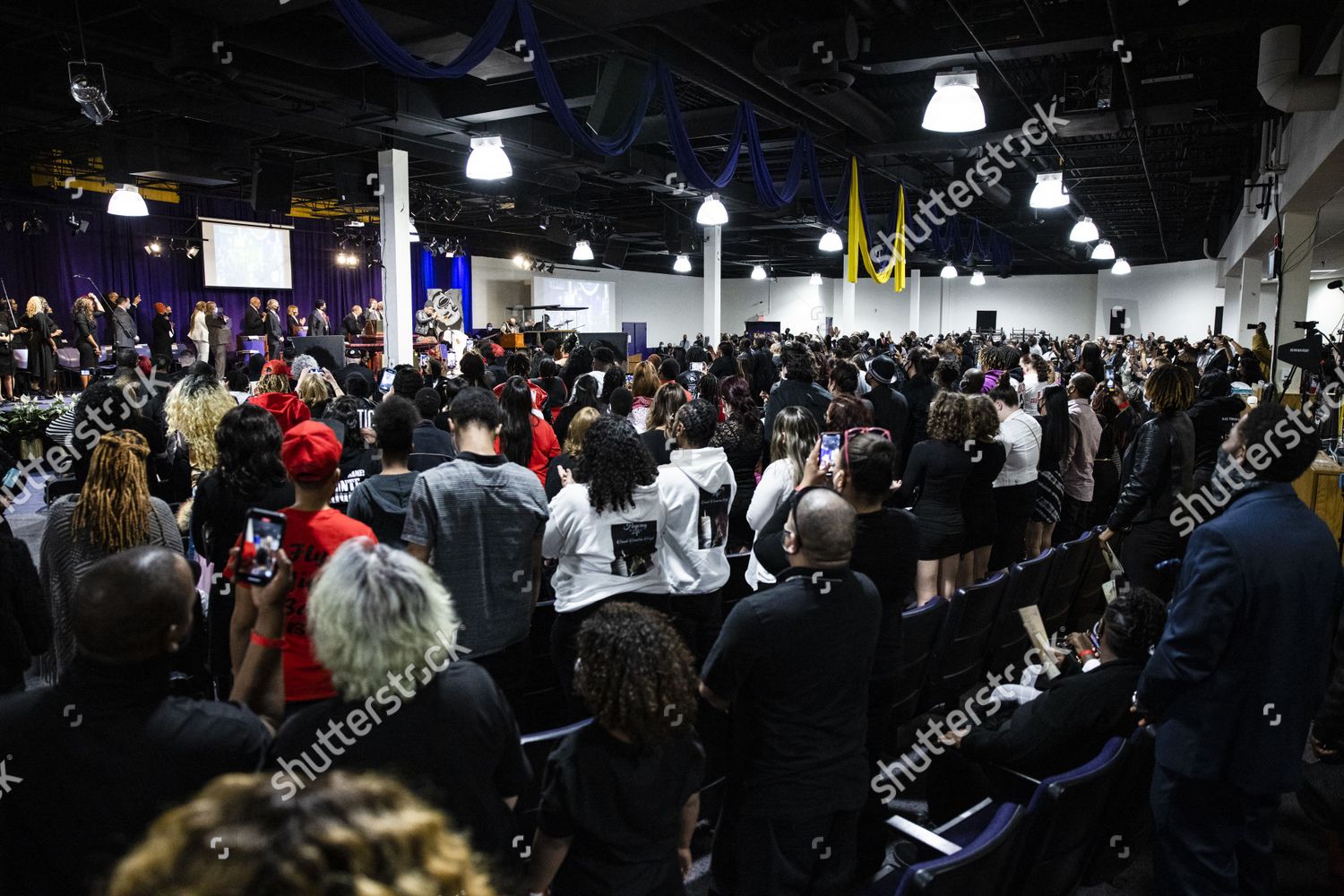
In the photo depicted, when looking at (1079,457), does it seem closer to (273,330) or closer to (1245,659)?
(1245,659)

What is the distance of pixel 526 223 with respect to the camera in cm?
1844

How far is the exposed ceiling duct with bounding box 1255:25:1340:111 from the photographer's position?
17.3 feet

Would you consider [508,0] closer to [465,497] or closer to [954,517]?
[465,497]

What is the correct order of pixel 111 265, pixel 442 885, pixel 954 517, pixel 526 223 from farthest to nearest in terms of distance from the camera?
pixel 526 223
pixel 111 265
pixel 954 517
pixel 442 885

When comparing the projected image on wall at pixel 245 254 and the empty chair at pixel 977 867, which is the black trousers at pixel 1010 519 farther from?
the projected image on wall at pixel 245 254

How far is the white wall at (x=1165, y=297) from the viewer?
74.8 ft

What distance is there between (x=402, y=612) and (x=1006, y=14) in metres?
6.47

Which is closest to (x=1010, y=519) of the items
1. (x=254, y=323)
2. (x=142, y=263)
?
(x=254, y=323)

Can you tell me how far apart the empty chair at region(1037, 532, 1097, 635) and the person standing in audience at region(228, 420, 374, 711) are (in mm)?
3186

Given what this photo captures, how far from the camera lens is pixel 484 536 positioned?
99.0 inches

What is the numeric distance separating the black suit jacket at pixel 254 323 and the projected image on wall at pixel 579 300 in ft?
21.9

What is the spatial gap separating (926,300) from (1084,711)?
28.3 metres

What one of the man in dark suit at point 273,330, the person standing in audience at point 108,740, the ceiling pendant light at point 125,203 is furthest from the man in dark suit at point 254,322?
the person standing in audience at point 108,740

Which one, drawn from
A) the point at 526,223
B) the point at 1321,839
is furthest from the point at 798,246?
the point at 1321,839
